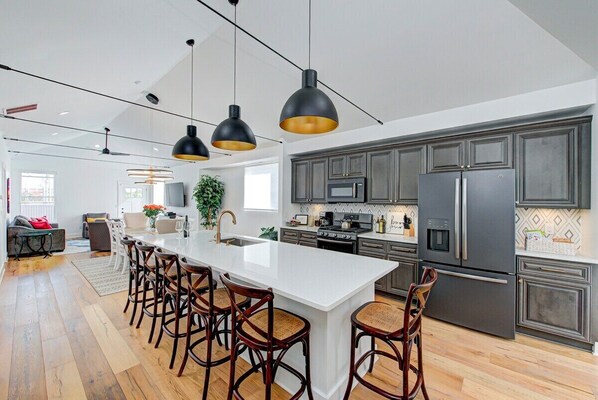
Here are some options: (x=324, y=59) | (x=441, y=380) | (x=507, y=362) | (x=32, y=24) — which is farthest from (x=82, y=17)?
(x=507, y=362)

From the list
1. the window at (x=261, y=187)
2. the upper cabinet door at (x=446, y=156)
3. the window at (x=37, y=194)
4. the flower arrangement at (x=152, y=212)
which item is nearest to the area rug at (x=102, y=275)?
the flower arrangement at (x=152, y=212)


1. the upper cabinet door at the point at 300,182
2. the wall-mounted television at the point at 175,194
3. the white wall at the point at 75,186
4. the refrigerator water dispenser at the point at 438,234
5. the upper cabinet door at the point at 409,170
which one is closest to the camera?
the refrigerator water dispenser at the point at 438,234

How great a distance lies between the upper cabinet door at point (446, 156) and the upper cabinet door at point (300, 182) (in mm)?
2240

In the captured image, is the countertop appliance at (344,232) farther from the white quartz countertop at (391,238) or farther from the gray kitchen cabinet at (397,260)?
the gray kitchen cabinet at (397,260)

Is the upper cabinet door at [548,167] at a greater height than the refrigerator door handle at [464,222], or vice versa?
the upper cabinet door at [548,167]

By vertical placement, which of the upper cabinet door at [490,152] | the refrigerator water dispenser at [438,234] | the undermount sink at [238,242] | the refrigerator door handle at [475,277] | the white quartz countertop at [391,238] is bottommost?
the refrigerator door handle at [475,277]

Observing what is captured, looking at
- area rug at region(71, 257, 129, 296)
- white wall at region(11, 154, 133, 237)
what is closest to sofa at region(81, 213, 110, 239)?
white wall at region(11, 154, 133, 237)

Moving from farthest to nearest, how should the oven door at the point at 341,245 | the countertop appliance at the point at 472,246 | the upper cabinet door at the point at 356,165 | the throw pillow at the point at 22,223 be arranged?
the throw pillow at the point at 22,223 → the upper cabinet door at the point at 356,165 → the oven door at the point at 341,245 → the countertop appliance at the point at 472,246

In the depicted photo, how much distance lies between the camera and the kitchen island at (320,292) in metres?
1.53

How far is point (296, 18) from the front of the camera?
2588mm

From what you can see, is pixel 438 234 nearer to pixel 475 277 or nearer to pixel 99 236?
pixel 475 277

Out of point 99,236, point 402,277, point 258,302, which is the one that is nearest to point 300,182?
point 402,277

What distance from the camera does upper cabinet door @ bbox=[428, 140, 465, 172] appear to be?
10.7ft

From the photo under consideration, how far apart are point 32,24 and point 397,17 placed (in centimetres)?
311
